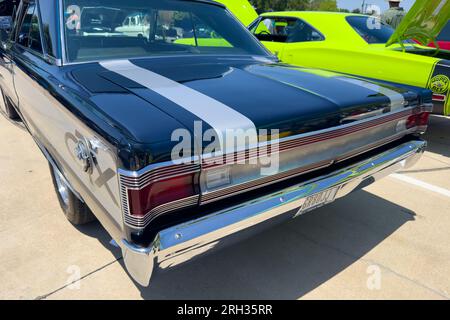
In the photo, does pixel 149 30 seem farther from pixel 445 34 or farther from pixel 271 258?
pixel 445 34

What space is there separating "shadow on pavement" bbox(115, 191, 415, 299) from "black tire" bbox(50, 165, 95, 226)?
0.66 metres

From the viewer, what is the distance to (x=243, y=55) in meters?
2.73

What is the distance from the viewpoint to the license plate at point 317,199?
5.98ft

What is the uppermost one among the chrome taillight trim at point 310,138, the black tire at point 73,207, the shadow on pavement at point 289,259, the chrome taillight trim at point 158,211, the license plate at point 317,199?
the chrome taillight trim at point 310,138

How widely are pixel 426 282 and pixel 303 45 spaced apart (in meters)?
3.67

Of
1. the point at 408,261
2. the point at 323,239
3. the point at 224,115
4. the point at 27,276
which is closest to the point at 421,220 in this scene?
the point at 408,261

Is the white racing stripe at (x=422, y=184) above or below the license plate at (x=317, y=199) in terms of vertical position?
below

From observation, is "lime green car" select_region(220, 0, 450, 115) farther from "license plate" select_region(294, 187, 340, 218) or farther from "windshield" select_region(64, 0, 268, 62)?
"license plate" select_region(294, 187, 340, 218)

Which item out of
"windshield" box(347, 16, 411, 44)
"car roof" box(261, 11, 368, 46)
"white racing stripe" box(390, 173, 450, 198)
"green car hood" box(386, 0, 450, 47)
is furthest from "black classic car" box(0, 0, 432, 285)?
"windshield" box(347, 16, 411, 44)

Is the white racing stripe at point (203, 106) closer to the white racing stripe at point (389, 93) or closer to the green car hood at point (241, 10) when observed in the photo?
the white racing stripe at point (389, 93)

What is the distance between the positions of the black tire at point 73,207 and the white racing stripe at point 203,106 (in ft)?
2.82

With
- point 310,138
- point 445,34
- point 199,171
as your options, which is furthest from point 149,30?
point 445,34

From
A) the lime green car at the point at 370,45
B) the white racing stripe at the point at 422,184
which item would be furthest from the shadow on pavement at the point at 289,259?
the lime green car at the point at 370,45

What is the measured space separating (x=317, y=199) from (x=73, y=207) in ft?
4.92
